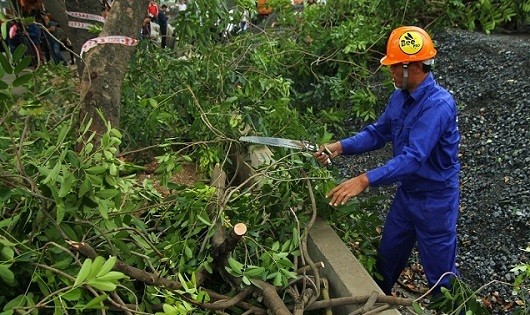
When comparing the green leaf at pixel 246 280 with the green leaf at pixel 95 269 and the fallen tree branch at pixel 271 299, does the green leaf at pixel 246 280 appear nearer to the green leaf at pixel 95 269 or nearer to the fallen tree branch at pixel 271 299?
the fallen tree branch at pixel 271 299

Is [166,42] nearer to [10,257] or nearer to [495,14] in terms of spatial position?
[495,14]

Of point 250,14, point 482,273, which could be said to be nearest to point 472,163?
point 482,273

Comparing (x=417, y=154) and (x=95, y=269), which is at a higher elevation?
(x=95, y=269)

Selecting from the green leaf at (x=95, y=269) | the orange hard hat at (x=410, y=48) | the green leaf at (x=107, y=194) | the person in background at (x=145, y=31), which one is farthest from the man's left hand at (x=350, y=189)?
the person in background at (x=145, y=31)

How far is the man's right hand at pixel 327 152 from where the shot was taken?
9.39ft

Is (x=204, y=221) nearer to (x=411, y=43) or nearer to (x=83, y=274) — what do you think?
(x=83, y=274)

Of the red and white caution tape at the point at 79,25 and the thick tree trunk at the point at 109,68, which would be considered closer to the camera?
the thick tree trunk at the point at 109,68

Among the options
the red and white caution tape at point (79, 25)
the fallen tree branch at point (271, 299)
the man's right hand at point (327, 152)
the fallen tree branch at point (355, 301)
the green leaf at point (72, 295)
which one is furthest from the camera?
the red and white caution tape at point (79, 25)

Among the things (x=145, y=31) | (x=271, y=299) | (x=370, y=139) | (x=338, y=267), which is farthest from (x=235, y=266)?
(x=145, y=31)

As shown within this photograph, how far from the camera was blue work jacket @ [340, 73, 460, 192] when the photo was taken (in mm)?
2410

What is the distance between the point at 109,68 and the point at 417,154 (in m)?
1.79

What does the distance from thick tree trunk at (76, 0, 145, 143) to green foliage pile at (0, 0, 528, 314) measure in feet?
0.40

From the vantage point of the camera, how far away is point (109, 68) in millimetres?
2818

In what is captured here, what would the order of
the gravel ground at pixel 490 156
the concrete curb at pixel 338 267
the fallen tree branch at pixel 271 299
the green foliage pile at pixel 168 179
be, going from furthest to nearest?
the gravel ground at pixel 490 156
the concrete curb at pixel 338 267
the fallen tree branch at pixel 271 299
the green foliage pile at pixel 168 179
